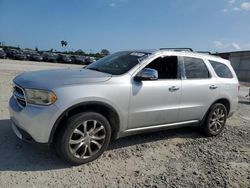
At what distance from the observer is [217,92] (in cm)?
580

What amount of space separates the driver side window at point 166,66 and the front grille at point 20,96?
6.85ft

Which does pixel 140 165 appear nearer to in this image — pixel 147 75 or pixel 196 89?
pixel 147 75

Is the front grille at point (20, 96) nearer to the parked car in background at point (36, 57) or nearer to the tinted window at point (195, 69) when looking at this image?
the tinted window at point (195, 69)

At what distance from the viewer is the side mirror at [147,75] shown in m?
4.44

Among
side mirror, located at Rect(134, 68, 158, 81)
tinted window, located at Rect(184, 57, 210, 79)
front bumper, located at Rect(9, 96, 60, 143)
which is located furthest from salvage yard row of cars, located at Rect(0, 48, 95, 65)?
front bumper, located at Rect(9, 96, 60, 143)

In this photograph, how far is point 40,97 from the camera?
371 cm

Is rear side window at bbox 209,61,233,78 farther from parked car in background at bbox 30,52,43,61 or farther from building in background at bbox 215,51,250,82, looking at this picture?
parked car in background at bbox 30,52,43,61

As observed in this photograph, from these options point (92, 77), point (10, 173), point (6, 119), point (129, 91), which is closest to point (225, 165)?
point (129, 91)

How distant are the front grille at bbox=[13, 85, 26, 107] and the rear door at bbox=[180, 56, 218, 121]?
2.78 m

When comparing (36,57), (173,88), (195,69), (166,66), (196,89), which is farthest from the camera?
(36,57)

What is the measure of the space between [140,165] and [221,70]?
3128mm

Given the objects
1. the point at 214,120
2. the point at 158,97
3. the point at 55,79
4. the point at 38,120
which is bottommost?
the point at 214,120

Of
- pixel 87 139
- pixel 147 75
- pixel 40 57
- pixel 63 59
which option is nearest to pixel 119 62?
pixel 147 75

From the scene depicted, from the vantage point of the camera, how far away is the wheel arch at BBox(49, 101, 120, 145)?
3.77 meters
